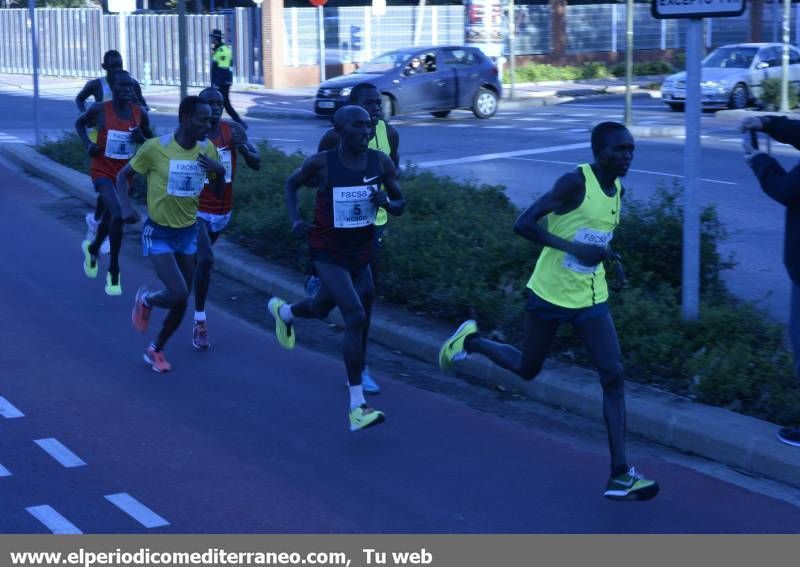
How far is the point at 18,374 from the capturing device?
27.6ft

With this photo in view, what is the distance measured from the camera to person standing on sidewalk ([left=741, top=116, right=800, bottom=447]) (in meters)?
6.51

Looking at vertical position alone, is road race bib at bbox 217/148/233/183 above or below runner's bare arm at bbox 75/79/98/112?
below

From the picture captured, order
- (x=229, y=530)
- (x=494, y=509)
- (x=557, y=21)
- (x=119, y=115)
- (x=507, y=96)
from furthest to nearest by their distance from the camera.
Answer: (x=557, y=21), (x=507, y=96), (x=119, y=115), (x=494, y=509), (x=229, y=530)

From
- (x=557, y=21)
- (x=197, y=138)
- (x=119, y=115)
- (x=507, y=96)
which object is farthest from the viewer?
(x=557, y=21)

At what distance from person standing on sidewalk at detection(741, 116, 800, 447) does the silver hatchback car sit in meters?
23.7

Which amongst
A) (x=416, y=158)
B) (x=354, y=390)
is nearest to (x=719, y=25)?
(x=416, y=158)

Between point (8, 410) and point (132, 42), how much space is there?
116ft

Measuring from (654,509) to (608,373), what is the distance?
0.69 m

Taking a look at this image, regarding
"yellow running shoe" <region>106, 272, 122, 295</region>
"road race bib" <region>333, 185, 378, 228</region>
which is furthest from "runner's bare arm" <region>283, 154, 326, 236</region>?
"yellow running shoe" <region>106, 272, 122, 295</region>

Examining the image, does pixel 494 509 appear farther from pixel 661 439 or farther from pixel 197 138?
pixel 197 138

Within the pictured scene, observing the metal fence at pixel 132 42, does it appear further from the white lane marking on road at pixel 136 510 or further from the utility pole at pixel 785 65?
the white lane marking on road at pixel 136 510

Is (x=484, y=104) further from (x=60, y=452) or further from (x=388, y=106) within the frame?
(x=60, y=452)

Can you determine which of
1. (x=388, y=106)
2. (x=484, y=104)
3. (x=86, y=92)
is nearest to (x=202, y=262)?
(x=86, y=92)

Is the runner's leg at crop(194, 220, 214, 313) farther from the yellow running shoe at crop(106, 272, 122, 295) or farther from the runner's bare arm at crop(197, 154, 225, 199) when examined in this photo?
the yellow running shoe at crop(106, 272, 122, 295)
